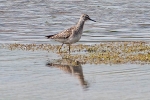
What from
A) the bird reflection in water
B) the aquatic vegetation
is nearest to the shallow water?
the bird reflection in water

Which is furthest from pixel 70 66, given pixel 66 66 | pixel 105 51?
pixel 105 51

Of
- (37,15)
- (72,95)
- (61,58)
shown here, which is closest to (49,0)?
(37,15)

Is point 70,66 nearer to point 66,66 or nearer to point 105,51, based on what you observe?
point 66,66

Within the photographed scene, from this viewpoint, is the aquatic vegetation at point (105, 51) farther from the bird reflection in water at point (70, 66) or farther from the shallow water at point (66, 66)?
the shallow water at point (66, 66)

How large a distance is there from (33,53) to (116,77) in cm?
467

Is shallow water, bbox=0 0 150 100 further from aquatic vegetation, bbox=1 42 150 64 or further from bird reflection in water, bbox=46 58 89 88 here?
aquatic vegetation, bbox=1 42 150 64

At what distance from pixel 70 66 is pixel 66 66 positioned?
0.11 meters

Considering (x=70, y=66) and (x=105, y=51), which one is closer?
(x=70, y=66)

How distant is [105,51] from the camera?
59.2ft

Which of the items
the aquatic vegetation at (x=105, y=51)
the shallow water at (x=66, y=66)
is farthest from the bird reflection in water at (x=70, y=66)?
the aquatic vegetation at (x=105, y=51)

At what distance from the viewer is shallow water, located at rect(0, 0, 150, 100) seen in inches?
484

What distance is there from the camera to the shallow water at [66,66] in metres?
12.3

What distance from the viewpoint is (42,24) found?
2683 cm

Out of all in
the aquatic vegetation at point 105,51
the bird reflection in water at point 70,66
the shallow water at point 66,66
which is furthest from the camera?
the aquatic vegetation at point 105,51
